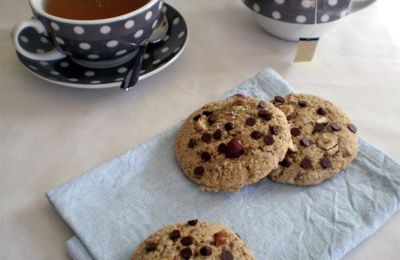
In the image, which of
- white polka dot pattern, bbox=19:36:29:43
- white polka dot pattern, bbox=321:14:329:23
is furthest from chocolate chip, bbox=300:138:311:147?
white polka dot pattern, bbox=19:36:29:43

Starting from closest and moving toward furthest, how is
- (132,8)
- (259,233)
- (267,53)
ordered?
(259,233) < (132,8) < (267,53)

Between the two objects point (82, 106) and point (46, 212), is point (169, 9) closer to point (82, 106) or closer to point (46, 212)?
point (82, 106)

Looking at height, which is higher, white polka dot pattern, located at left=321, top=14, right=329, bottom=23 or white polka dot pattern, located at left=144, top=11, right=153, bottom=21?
white polka dot pattern, located at left=144, top=11, right=153, bottom=21

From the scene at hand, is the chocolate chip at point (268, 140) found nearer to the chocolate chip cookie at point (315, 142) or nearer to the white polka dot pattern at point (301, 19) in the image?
the chocolate chip cookie at point (315, 142)

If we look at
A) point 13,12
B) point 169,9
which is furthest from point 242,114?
point 13,12

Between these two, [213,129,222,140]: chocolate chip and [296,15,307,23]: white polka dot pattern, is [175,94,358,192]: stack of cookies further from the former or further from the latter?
[296,15,307,23]: white polka dot pattern
